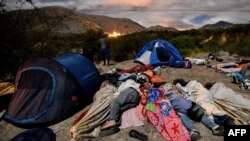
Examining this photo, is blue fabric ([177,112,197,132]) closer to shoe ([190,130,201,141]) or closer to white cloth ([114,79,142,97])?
shoe ([190,130,201,141])

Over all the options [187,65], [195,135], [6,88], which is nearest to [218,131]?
[195,135]

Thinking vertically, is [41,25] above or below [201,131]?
above

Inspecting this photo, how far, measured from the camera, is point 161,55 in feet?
46.8

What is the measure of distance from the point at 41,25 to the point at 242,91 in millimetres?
9706

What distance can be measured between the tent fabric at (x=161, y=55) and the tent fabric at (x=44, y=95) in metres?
6.16

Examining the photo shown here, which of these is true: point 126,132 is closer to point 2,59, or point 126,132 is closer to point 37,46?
point 2,59

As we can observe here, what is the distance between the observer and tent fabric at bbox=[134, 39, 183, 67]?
13805 millimetres

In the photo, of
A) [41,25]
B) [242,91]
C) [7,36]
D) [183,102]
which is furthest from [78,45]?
[183,102]

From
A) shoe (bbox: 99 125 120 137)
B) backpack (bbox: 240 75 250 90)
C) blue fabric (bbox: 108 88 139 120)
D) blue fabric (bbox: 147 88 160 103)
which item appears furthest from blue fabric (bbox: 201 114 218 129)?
backpack (bbox: 240 75 250 90)

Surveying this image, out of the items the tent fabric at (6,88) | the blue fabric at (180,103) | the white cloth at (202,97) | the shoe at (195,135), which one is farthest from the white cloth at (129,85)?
the tent fabric at (6,88)

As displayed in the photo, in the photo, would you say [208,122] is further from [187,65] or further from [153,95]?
[187,65]

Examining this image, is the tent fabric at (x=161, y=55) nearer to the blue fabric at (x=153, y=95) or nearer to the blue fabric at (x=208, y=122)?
the blue fabric at (x=153, y=95)

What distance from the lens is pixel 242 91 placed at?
948 cm

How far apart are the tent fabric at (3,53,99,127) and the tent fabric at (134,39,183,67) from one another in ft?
20.2
